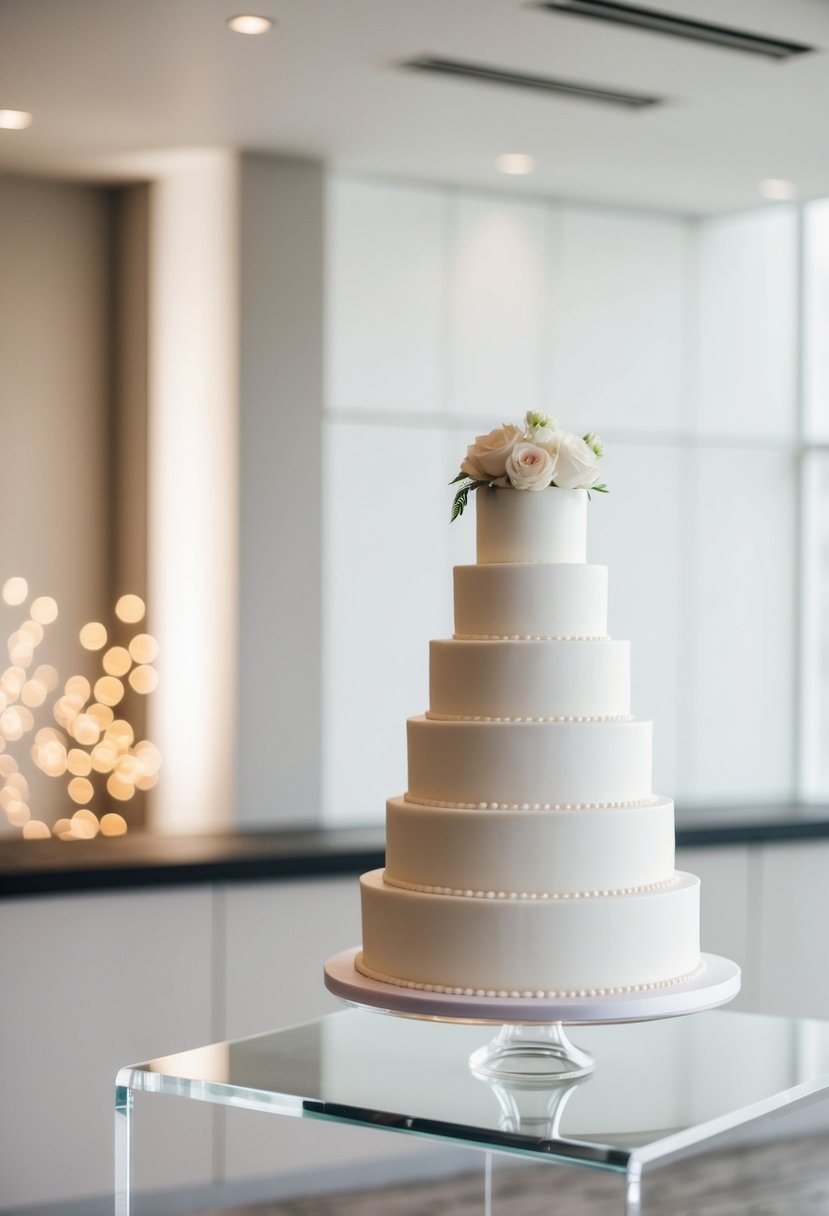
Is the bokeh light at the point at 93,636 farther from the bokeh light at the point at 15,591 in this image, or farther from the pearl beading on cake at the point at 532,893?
the pearl beading on cake at the point at 532,893

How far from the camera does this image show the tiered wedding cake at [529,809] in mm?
1988

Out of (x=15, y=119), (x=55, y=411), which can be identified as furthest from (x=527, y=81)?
(x=55, y=411)


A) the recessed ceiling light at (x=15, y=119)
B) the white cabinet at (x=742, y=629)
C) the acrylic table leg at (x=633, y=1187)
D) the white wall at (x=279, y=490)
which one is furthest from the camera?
the white cabinet at (x=742, y=629)

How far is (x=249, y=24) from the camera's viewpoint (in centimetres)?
347

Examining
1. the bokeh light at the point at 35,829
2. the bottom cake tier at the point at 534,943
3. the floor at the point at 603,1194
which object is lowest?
the floor at the point at 603,1194

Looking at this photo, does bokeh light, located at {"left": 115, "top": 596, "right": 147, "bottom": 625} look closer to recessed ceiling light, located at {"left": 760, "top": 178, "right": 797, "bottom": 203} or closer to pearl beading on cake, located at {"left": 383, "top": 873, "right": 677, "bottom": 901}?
recessed ceiling light, located at {"left": 760, "top": 178, "right": 797, "bottom": 203}

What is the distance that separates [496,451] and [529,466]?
0.05 m

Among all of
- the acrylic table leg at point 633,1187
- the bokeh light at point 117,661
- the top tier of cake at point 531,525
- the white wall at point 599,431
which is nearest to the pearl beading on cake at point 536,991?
the acrylic table leg at point 633,1187

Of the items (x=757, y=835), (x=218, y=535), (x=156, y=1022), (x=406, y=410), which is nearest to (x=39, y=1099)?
(x=156, y=1022)

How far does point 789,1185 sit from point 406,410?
7.81ft

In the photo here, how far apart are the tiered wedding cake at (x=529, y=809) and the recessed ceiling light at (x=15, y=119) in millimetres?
2477

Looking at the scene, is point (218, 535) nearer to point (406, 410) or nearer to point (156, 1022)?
point (406, 410)

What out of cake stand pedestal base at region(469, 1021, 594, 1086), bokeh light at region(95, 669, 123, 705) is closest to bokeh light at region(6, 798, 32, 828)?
bokeh light at region(95, 669, 123, 705)

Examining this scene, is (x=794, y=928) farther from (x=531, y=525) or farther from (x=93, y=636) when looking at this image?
(x=531, y=525)
